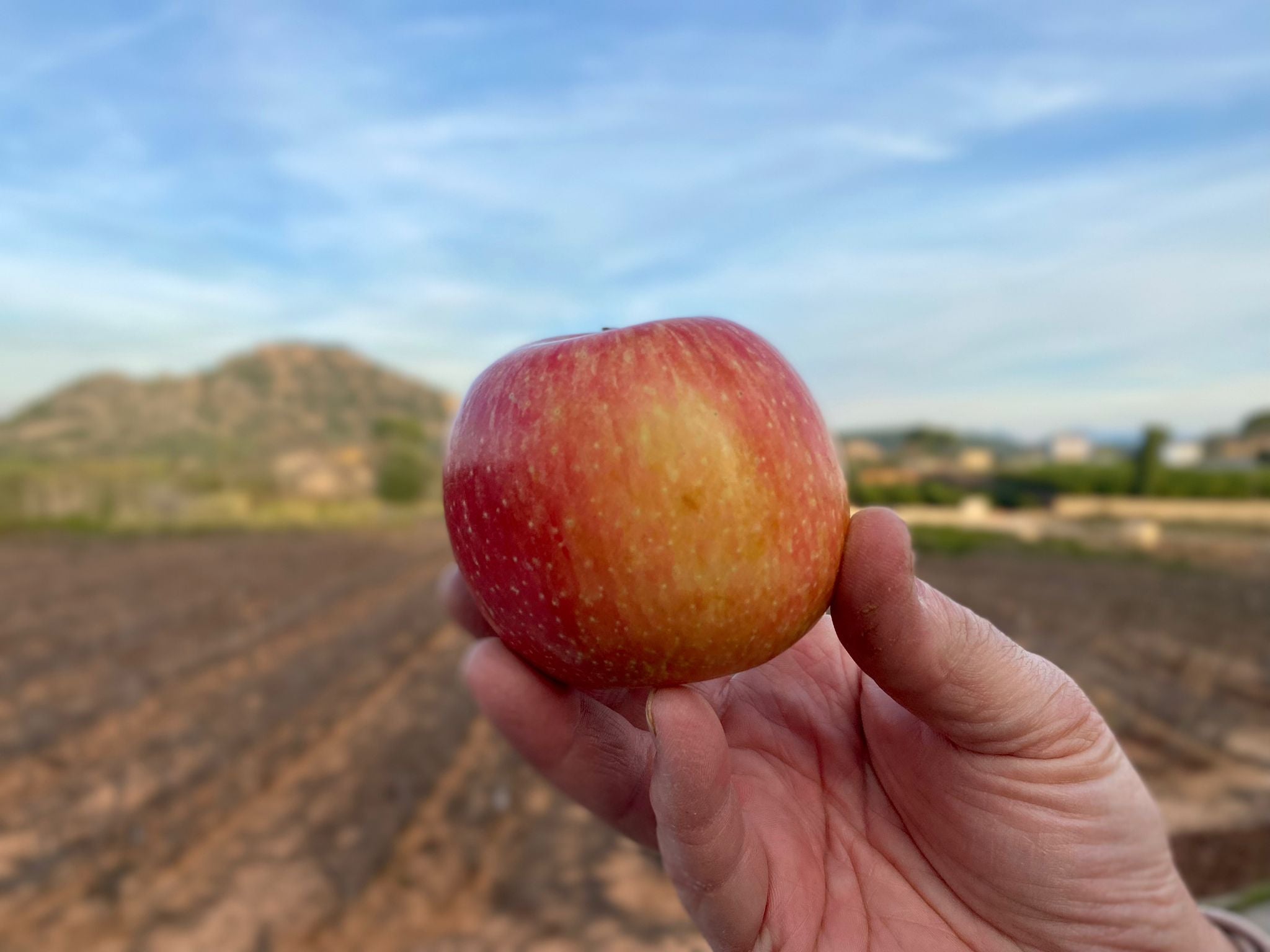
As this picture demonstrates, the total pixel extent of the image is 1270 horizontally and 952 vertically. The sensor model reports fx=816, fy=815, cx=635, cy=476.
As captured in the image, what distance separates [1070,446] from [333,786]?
97.7m

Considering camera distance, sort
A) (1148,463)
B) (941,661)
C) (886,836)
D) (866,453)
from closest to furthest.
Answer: (941,661), (886,836), (866,453), (1148,463)

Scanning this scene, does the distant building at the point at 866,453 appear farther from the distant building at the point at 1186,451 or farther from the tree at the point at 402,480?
the distant building at the point at 1186,451

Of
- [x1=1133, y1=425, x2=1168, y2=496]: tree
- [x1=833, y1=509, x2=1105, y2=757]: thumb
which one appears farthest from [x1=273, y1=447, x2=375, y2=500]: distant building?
[x1=833, y1=509, x2=1105, y2=757]: thumb

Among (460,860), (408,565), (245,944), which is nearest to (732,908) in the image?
(245,944)

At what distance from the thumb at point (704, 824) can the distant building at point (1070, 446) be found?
9179 centimetres

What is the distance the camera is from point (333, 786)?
23.9 feet

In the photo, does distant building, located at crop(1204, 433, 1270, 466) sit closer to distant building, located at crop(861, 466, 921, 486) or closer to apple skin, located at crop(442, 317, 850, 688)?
distant building, located at crop(861, 466, 921, 486)

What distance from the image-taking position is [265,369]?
134875 millimetres

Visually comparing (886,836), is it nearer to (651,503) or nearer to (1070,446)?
(651,503)

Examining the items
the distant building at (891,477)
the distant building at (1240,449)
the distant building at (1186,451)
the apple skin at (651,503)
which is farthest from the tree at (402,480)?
the distant building at (1186,451)

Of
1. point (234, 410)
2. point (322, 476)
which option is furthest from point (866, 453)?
point (234, 410)

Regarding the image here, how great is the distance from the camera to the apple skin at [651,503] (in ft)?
4.81

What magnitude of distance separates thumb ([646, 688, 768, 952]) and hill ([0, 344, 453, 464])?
7429 centimetres

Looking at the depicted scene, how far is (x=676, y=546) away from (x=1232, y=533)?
44.6 meters
